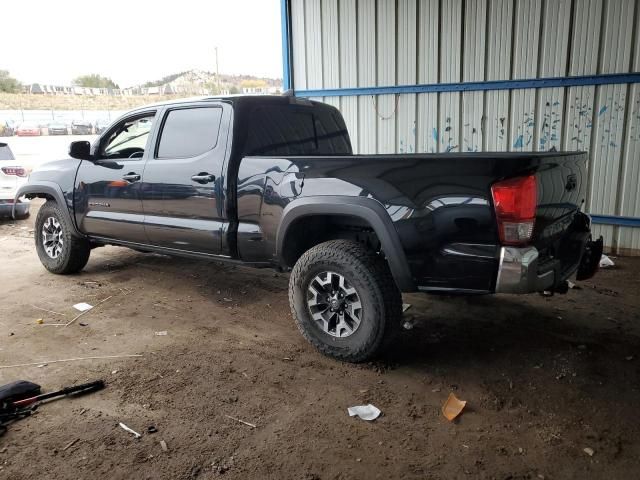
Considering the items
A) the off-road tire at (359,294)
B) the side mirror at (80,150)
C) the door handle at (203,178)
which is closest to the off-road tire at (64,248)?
the side mirror at (80,150)

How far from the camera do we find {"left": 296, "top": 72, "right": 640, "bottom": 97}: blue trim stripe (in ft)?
20.5

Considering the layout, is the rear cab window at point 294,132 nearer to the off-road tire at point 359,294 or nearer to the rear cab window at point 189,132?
the rear cab window at point 189,132

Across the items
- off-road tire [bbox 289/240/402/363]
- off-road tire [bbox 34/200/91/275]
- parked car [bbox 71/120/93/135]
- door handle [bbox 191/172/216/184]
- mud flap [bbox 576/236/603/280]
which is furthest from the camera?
parked car [bbox 71/120/93/135]

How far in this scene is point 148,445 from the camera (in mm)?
2580

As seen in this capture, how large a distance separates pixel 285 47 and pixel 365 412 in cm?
721

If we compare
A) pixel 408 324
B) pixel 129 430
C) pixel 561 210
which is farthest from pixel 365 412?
pixel 561 210

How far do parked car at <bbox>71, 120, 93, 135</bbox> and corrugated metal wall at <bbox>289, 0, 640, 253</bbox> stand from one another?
1611 cm

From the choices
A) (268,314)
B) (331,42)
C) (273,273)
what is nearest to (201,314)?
(268,314)

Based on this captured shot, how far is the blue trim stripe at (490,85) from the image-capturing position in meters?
6.23

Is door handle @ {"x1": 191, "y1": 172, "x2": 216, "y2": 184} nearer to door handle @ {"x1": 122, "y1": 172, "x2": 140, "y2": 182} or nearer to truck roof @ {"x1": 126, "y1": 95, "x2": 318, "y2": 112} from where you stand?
truck roof @ {"x1": 126, "y1": 95, "x2": 318, "y2": 112}

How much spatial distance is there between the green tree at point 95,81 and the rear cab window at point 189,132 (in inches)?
1535

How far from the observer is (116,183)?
188 inches

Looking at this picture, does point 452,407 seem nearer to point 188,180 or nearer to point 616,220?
point 188,180

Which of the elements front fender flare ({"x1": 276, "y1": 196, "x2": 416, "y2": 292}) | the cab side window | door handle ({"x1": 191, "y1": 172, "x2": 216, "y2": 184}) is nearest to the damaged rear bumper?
front fender flare ({"x1": 276, "y1": 196, "x2": 416, "y2": 292})
